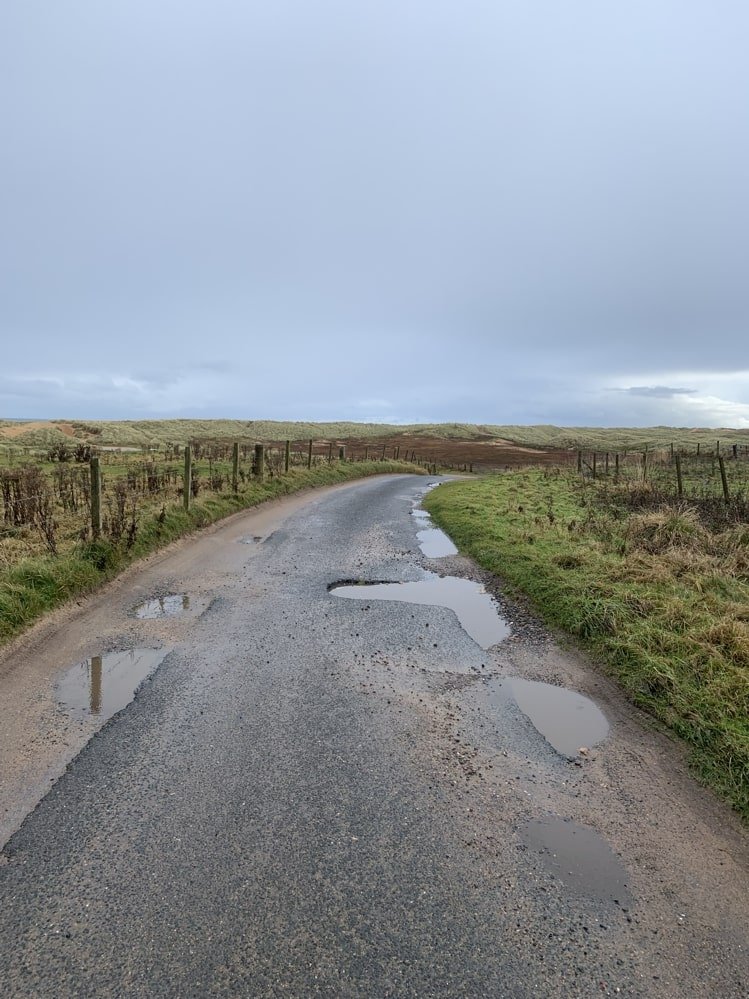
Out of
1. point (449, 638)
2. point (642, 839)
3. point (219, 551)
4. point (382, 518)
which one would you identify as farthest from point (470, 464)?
point (642, 839)

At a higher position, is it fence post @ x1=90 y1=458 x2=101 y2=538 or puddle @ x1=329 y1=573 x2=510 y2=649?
fence post @ x1=90 y1=458 x2=101 y2=538

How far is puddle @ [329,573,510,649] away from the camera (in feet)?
24.6

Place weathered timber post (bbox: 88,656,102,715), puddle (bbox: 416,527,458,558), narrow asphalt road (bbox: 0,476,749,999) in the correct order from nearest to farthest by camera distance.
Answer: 1. narrow asphalt road (bbox: 0,476,749,999)
2. weathered timber post (bbox: 88,656,102,715)
3. puddle (bbox: 416,527,458,558)

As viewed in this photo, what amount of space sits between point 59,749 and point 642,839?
4417mm

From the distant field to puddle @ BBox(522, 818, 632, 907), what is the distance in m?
45.9

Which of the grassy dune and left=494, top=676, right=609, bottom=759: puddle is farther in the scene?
the grassy dune

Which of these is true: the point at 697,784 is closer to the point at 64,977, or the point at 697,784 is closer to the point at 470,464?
the point at 64,977

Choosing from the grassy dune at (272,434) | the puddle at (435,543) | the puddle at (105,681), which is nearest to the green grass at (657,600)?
the puddle at (435,543)

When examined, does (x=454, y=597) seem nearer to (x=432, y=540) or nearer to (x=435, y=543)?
(x=435, y=543)

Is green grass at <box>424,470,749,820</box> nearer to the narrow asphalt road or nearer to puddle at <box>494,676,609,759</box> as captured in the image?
the narrow asphalt road

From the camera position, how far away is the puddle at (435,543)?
39.9 feet

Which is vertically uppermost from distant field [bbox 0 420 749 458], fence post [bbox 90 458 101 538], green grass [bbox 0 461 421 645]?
distant field [bbox 0 420 749 458]

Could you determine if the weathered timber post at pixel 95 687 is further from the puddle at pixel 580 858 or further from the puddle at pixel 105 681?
the puddle at pixel 580 858

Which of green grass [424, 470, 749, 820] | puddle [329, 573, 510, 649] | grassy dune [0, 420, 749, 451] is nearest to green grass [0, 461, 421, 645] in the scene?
puddle [329, 573, 510, 649]
